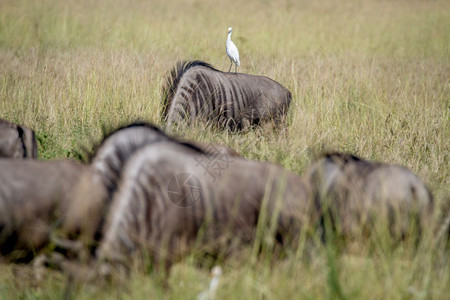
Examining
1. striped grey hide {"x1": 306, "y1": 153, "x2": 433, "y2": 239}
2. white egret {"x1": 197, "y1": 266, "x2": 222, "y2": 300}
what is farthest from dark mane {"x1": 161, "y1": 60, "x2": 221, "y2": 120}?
white egret {"x1": 197, "y1": 266, "x2": 222, "y2": 300}

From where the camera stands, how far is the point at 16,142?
330cm

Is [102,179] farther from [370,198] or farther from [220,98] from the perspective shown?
[220,98]

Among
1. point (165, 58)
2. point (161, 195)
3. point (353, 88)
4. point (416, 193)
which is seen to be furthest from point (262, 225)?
point (165, 58)

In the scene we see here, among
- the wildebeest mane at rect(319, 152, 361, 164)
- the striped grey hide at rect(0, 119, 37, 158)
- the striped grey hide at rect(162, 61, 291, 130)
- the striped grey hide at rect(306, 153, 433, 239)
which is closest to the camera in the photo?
the striped grey hide at rect(306, 153, 433, 239)

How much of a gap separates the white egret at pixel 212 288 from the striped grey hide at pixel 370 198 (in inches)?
22.6

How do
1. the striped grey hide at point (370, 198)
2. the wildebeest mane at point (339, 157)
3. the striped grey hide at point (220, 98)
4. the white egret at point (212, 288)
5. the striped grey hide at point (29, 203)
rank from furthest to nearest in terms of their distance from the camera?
the striped grey hide at point (220, 98), the wildebeest mane at point (339, 157), the striped grey hide at point (370, 198), the striped grey hide at point (29, 203), the white egret at point (212, 288)

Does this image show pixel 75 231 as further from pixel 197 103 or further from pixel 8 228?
pixel 197 103

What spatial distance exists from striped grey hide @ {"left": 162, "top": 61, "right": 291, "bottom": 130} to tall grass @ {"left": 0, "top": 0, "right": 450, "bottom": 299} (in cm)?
25

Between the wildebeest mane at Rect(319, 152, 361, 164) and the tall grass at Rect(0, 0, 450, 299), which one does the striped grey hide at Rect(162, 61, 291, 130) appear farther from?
the wildebeest mane at Rect(319, 152, 361, 164)

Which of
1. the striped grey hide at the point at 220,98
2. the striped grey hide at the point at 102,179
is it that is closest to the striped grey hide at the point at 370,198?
the striped grey hide at the point at 102,179

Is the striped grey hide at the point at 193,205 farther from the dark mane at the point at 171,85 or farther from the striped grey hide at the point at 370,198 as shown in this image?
the dark mane at the point at 171,85

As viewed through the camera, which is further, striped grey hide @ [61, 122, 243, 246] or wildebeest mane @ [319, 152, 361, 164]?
wildebeest mane @ [319, 152, 361, 164]

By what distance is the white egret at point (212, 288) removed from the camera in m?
2.15

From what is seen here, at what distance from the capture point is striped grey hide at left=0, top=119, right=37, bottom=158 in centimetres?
325
